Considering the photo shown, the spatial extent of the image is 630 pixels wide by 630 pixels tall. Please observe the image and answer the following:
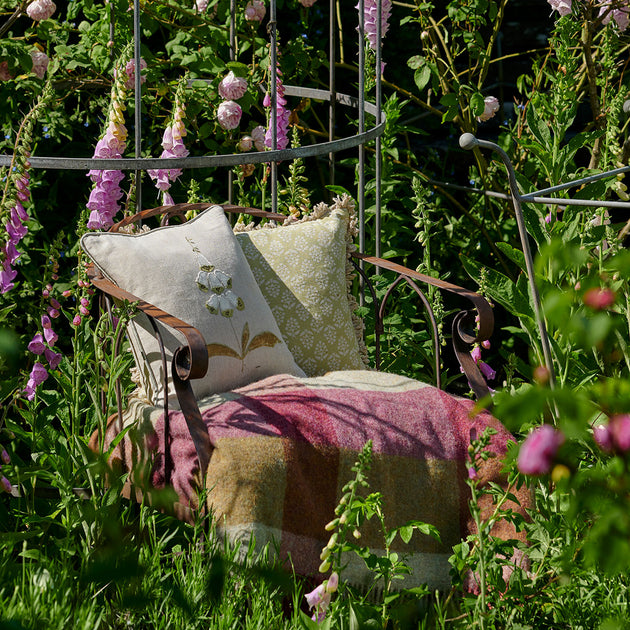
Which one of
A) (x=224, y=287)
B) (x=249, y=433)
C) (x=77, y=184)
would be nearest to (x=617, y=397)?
(x=249, y=433)

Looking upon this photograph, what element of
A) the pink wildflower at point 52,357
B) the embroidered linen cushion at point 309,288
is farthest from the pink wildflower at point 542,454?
the pink wildflower at point 52,357

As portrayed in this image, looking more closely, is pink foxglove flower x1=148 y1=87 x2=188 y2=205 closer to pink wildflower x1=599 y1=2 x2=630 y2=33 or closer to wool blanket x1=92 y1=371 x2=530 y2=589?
wool blanket x1=92 y1=371 x2=530 y2=589

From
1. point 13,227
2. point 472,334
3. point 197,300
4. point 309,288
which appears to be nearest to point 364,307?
point 309,288

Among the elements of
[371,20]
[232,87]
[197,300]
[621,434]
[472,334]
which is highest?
[371,20]

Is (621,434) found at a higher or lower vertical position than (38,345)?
higher

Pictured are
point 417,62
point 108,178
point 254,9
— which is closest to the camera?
point 108,178

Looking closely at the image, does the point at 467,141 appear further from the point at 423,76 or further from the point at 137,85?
the point at 423,76

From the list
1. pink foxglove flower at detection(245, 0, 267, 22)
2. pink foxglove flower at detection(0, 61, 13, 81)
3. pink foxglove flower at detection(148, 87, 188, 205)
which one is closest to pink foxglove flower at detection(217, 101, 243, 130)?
pink foxglove flower at detection(148, 87, 188, 205)

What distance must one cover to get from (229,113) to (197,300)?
43.6 inches

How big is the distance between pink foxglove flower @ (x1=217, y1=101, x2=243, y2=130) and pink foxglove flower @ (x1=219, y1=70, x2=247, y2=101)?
0.10 feet

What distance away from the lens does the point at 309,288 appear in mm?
2256

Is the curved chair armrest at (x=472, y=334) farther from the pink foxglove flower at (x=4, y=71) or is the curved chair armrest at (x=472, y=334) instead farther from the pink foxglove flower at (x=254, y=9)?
the pink foxglove flower at (x=4, y=71)

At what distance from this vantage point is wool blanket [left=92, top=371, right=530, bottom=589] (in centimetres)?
164

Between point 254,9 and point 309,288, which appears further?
point 254,9
